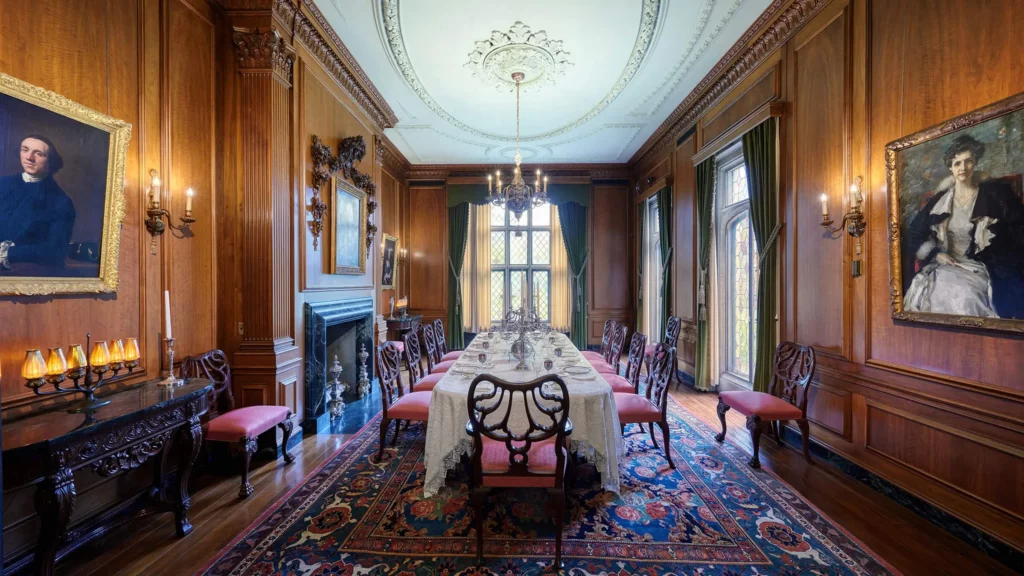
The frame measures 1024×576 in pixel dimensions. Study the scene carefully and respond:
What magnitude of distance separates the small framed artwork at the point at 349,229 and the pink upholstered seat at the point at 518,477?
287 centimetres

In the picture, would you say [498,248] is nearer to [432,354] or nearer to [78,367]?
[432,354]

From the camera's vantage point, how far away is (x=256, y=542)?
226 centimetres

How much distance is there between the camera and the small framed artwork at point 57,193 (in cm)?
195

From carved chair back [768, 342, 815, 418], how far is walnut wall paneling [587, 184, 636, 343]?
14.0 ft

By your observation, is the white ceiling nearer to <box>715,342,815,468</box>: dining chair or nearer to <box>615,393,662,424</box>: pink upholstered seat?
<box>715,342,815,468</box>: dining chair

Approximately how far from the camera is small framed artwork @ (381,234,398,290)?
6.61 metres

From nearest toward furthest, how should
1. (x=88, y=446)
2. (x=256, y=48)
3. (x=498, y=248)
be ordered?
1. (x=88, y=446)
2. (x=256, y=48)
3. (x=498, y=248)

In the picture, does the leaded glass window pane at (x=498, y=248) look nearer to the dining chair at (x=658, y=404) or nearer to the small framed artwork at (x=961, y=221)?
the dining chair at (x=658, y=404)

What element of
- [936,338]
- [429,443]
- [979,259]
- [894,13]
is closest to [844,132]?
[894,13]

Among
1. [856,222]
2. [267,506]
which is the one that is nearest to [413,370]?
Answer: [267,506]

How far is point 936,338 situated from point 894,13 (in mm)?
2080

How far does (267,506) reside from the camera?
2.62m

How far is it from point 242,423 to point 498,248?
591 centimetres

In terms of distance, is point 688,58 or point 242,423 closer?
point 242,423
